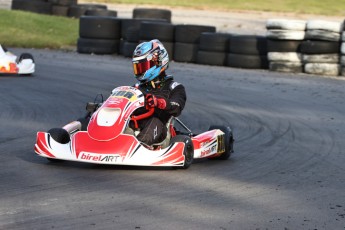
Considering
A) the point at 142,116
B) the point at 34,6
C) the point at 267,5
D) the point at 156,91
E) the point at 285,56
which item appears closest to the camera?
the point at 142,116

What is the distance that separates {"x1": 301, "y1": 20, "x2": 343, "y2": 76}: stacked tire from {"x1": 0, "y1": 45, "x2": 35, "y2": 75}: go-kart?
15.8 feet

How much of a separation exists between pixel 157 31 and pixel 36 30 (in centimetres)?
562

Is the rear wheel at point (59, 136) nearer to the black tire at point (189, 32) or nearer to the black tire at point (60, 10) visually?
the black tire at point (189, 32)

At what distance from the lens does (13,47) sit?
1994 centimetres

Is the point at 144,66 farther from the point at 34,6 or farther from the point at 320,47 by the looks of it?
the point at 34,6

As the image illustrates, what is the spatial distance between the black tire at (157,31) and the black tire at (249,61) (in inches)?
56.9

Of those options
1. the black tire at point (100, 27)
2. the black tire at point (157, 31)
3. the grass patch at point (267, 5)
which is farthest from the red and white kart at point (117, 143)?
the grass patch at point (267, 5)

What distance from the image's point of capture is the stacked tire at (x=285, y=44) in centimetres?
1598

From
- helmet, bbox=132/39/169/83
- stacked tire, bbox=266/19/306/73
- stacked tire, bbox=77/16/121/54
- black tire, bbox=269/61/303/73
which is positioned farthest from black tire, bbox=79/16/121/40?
helmet, bbox=132/39/169/83

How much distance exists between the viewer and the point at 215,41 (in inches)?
666

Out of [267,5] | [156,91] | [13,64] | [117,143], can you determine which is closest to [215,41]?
[13,64]

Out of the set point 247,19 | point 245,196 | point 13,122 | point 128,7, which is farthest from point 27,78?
point 128,7

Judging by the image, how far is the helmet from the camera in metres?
7.58

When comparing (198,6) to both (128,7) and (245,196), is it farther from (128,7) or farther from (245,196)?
(245,196)
